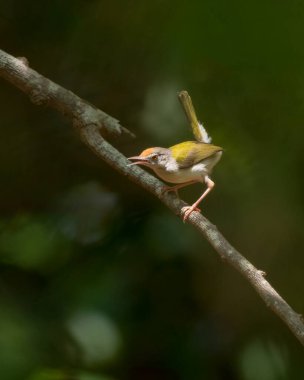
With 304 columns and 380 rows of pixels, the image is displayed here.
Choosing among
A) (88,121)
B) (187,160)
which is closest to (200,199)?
(187,160)

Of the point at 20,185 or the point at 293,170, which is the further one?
the point at 20,185

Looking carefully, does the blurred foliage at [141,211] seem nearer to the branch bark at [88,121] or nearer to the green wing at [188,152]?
the green wing at [188,152]

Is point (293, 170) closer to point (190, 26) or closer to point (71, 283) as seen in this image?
Result: point (190, 26)

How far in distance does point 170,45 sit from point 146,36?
0.64 feet

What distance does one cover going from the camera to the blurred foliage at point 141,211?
5.97 ft

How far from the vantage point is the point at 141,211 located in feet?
7.00

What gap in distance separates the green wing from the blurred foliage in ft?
0.24

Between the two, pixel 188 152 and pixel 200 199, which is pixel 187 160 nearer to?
pixel 188 152

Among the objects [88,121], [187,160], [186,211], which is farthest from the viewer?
[187,160]

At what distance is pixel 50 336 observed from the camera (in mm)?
1895

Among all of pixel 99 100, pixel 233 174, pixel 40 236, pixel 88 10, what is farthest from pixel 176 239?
pixel 88 10

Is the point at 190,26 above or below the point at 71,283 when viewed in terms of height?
above

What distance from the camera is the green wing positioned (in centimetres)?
202

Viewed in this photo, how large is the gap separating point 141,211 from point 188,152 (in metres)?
0.25
